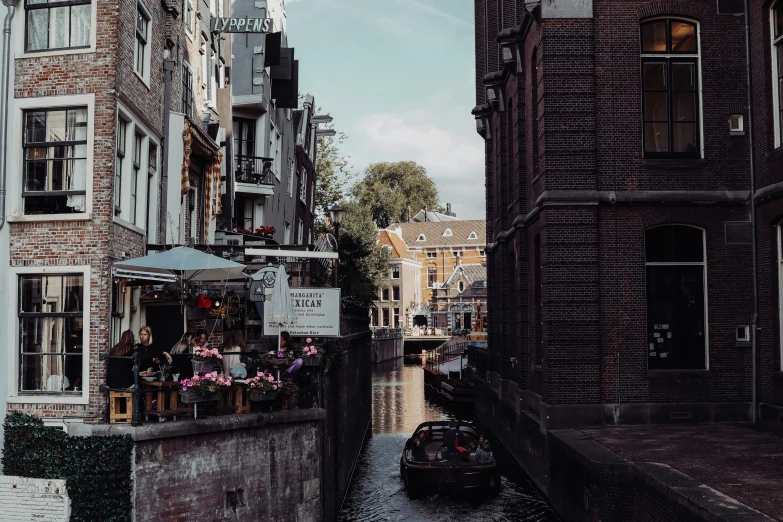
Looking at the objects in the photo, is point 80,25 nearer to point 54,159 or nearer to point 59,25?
point 59,25

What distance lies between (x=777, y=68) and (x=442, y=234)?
300 ft

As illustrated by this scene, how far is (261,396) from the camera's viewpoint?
14.5 m

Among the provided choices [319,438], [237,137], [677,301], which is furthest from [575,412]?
[237,137]

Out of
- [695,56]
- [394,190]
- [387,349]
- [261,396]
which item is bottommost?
[387,349]

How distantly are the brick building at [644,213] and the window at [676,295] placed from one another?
0.02m

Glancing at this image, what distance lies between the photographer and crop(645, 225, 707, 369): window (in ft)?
61.0

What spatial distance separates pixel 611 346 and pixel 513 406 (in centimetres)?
671

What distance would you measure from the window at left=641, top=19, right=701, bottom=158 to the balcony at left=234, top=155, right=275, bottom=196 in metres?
13.1

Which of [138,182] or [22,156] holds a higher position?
[22,156]

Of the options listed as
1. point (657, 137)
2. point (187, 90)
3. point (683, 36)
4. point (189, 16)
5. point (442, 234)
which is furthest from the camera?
point (442, 234)

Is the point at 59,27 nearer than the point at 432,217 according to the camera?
Yes

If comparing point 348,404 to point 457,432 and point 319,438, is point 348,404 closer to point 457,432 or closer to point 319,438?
point 457,432

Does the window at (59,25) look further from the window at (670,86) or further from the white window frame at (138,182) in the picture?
the window at (670,86)

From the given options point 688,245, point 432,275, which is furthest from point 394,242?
point 688,245
